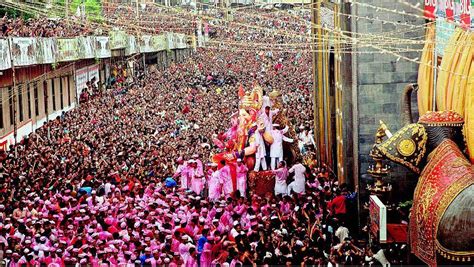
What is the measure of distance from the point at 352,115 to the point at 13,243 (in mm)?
8084

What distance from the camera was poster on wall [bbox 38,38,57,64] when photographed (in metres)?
33.2

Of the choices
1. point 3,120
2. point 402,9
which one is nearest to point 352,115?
point 402,9

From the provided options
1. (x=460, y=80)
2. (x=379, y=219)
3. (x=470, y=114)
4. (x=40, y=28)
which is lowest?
(x=379, y=219)

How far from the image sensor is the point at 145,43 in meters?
53.2

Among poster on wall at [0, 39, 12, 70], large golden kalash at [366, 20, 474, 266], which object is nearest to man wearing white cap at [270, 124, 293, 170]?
large golden kalash at [366, 20, 474, 266]

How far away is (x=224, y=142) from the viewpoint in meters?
23.9

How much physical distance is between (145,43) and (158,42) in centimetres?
→ 310

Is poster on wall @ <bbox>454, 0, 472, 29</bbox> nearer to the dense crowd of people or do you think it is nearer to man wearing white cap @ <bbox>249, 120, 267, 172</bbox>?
the dense crowd of people

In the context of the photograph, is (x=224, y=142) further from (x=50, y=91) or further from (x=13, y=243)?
(x=50, y=91)

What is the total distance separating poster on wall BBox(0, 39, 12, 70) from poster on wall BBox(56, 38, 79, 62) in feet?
19.7

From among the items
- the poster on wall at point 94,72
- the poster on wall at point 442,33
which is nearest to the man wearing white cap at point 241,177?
the poster on wall at point 442,33

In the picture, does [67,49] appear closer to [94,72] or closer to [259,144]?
[94,72]

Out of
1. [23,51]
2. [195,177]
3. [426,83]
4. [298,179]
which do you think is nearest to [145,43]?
[23,51]

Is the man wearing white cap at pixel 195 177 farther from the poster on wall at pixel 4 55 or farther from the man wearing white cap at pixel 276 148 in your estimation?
the poster on wall at pixel 4 55
